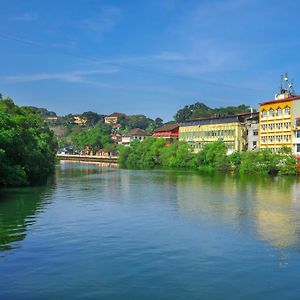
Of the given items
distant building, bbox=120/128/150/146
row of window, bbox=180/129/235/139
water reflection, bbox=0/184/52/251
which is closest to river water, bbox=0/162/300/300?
water reflection, bbox=0/184/52/251

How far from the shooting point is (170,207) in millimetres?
30281

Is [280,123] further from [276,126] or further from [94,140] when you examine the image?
[94,140]

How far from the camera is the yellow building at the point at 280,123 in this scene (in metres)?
69.9

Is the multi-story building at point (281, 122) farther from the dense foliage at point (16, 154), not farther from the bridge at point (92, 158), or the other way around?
the bridge at point (92, 158)

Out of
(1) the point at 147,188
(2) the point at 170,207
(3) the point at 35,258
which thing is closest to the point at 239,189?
(1) the point at 147,188

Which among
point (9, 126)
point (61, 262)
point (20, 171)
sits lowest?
point (61, 262)

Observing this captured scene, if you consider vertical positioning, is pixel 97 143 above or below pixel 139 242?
above

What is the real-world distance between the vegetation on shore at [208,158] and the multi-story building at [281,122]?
141 inches

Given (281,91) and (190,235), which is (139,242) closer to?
(190,235)

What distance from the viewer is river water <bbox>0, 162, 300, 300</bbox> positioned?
45.1ft

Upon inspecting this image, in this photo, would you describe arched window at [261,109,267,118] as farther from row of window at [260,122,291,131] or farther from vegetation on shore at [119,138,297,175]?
vegetation on shore at [119,138,297,175]

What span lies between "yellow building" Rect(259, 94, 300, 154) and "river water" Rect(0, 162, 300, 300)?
39992mm

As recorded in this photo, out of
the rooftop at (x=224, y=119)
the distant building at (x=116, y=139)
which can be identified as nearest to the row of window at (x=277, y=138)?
the rooftop at (x=224, y=119)

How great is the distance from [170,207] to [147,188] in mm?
13865
